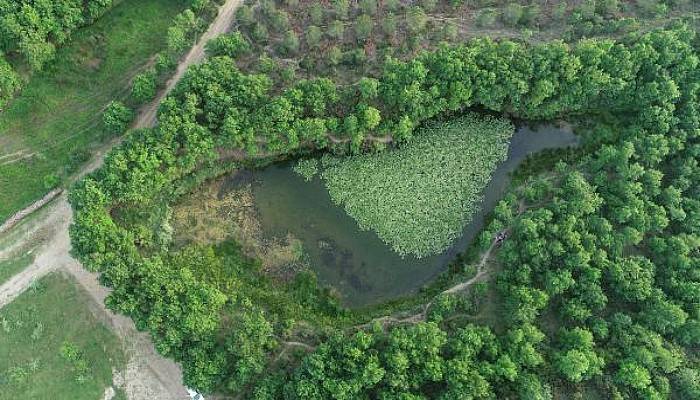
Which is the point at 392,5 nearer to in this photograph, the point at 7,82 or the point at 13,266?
the point at 7,82

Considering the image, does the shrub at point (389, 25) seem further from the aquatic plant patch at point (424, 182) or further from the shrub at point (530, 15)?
the shrub at point (530, 15)

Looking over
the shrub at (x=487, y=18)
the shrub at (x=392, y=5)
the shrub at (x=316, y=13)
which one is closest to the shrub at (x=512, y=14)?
the shrub at (x=487, y=18)

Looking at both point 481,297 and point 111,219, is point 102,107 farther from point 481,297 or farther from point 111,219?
point 481,297

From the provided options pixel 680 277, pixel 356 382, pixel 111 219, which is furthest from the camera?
pixel 111 219

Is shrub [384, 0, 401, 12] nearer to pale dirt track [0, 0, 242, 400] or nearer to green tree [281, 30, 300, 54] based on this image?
green tree [281, 30, 300, 54]

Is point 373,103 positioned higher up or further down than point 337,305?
higher up

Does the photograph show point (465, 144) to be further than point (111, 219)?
Yes

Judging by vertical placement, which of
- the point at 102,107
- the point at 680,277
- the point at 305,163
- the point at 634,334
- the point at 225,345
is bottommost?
the point at 225,345

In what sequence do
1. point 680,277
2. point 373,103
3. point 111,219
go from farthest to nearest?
point 373,103
point 111,219
point 680,277

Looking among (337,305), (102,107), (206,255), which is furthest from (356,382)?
(102,107)

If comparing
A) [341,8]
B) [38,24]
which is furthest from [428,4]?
[38,24]
